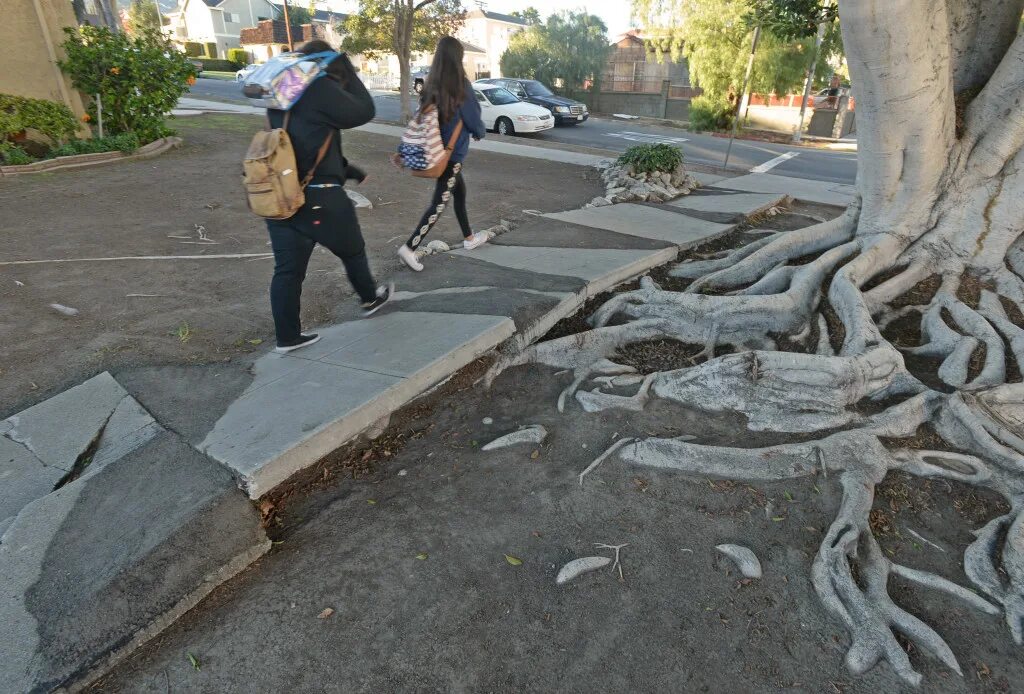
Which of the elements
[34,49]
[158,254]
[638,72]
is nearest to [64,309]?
[158,254]

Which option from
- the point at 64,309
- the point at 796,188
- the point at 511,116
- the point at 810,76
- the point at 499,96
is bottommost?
the point at 796,188

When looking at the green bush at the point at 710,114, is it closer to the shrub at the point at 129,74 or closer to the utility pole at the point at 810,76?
the utility pole at the point at 810,76

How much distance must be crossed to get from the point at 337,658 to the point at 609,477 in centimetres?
143

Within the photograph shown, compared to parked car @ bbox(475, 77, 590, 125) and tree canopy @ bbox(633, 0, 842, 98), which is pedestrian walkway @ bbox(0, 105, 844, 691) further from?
tree canopy @ bbox(633, 0, 842, 98)

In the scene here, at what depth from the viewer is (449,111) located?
459 cm

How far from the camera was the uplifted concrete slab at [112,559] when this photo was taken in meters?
2.02

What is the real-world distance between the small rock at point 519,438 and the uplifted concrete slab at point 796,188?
757cm

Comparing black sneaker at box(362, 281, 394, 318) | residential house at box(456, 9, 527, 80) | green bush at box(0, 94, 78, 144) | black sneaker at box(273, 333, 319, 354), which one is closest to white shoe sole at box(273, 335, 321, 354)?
black sneaker at box(273, 333, 319, 354)

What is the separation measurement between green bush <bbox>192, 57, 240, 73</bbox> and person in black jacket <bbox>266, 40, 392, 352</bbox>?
193 feet

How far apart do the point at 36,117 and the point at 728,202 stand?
1084cm

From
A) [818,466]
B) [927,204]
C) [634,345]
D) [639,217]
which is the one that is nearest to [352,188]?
[639,217]

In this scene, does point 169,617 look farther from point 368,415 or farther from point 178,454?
point 368,415

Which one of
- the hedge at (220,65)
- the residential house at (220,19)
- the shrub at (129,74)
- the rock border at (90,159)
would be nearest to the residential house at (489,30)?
the residential house at (220,19)

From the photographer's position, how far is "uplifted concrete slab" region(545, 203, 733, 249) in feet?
21.0
